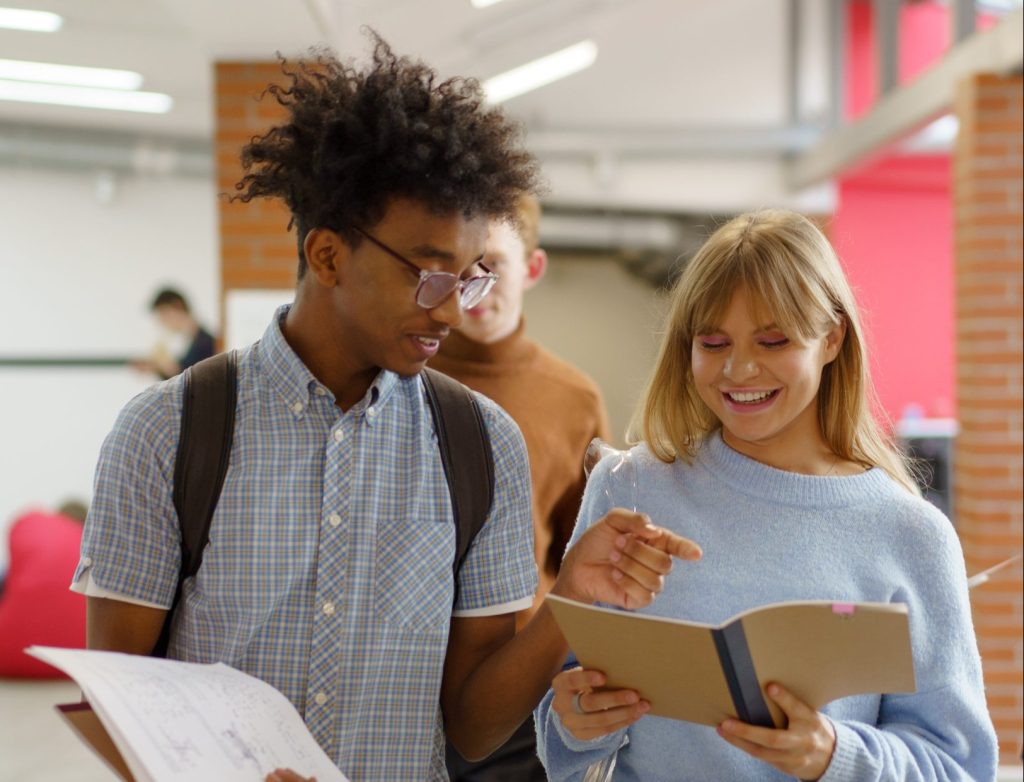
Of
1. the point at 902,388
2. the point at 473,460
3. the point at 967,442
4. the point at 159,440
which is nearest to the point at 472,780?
the point at 473,460

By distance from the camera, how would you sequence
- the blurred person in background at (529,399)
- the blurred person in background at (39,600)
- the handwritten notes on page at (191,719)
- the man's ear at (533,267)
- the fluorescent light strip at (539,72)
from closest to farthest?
the handwritten notes on page at (191,719)
the blurred person in background at (529,399)
the man's ear at (533,267)
the blurred person in background at (39,600)
the fluorescent light strip at (539,72)

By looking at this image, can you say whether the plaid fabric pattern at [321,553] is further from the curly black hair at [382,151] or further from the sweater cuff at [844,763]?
the sweater cuff at [844,763]

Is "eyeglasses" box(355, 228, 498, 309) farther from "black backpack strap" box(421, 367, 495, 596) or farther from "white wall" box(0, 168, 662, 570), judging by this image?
"white wall" box(0, 168, 662, 570)

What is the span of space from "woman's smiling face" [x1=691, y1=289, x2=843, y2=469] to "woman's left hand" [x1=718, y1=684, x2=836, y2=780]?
45 centimetres

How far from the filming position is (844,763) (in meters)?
1.43

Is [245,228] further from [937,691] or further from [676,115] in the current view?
[676,115]

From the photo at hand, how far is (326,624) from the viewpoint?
1.55m

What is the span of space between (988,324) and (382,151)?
150 inches

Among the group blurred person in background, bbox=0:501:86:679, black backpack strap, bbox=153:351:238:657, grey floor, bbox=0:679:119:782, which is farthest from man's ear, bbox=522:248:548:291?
blurred person in background, bbox=0:501:86:679

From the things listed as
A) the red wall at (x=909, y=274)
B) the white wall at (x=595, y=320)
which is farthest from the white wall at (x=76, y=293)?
the red wall at (x=909, y=274)

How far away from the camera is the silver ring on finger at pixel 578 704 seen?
4.92ft

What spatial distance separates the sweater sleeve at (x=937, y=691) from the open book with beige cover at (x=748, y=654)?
0.62 ft

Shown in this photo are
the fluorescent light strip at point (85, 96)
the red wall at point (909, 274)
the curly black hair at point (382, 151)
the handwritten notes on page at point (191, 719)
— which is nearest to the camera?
the handwritten notes on page at point (191, 719)

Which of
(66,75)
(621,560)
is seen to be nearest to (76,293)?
(66,75)
